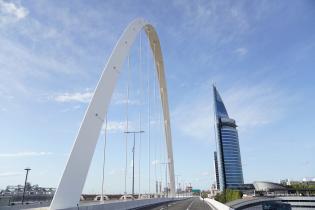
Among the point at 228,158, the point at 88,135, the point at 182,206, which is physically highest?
the point at 228,158

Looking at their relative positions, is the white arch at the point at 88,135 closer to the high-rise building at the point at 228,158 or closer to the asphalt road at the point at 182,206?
the asphalt road at the point at 182,206

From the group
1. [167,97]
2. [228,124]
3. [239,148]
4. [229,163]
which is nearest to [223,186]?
[229,163]

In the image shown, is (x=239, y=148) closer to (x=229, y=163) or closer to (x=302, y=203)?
(x=229, y=163)

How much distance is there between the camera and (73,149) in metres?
18.1

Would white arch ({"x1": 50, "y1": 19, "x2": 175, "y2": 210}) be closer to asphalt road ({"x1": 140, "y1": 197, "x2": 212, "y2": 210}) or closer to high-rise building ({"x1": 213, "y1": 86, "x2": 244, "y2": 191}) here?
asphalt road ({"x1": 140, "y1": 197, "x2": 212, "y2": 210})

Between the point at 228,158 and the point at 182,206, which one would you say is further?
the point at 228,158

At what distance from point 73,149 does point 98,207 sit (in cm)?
441

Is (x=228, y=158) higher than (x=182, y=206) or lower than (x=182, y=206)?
higher

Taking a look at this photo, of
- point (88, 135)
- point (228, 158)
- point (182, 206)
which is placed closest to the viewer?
point (88, 135)

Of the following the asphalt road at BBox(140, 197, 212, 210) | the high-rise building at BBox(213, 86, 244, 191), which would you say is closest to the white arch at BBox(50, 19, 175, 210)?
the asphalt road at BBox(140, 197, 212, 210)

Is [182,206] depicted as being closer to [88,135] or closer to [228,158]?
[88,135]

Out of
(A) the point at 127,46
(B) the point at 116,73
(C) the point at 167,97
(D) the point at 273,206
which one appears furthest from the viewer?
(C) the point at 167,97

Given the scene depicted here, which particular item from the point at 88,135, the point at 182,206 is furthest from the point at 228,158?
the point at 88,135

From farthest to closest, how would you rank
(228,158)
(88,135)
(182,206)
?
(228,158) → (182,206) → (88,135)
